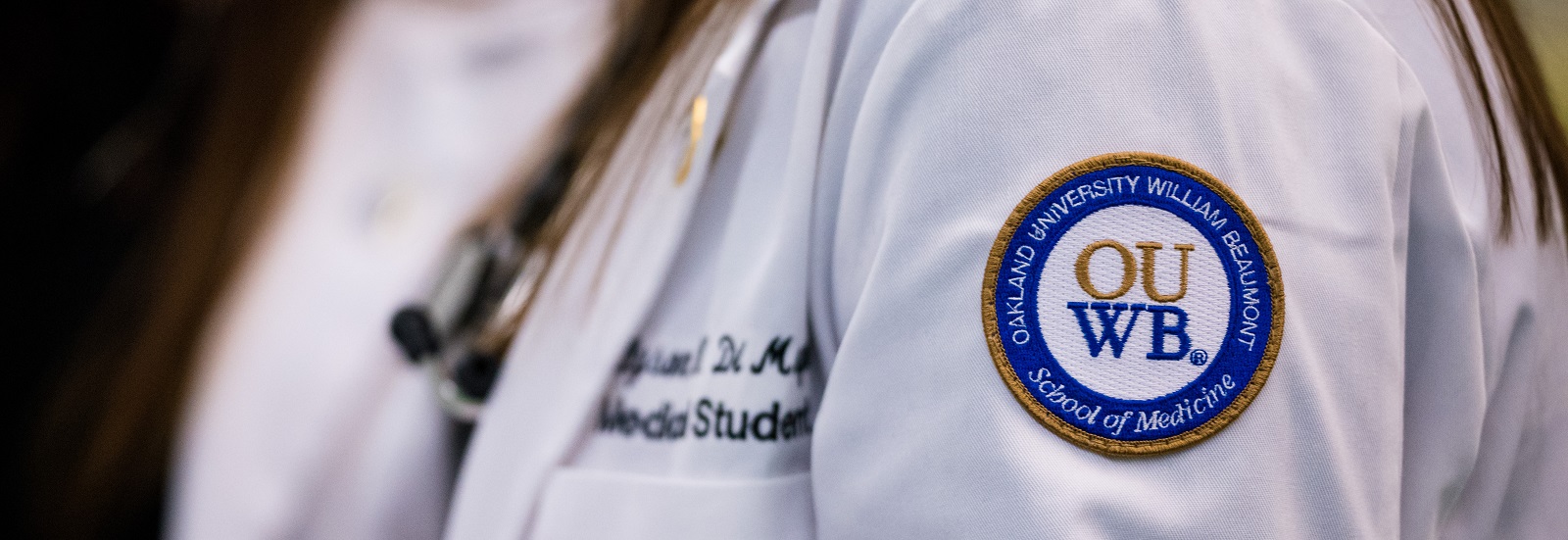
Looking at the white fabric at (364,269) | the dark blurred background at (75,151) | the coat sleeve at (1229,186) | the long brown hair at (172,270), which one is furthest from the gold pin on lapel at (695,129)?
the dark blurred background at (75,151)

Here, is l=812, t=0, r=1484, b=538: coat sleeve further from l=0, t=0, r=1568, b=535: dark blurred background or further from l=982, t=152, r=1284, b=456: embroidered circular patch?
l=0, t=0, r=1568, b=535: dark blurred background

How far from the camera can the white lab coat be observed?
0.38m

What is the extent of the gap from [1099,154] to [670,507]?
27 centimetres

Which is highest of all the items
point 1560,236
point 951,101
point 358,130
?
point 358,130

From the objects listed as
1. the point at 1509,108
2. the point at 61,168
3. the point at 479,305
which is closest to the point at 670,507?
the point at 479,305

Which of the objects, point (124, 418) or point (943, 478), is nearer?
point (943, 478)

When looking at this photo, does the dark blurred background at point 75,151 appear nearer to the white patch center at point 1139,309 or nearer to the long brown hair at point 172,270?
the long brown hair at point 172,270

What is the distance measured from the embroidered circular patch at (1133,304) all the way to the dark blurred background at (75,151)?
3.31ft

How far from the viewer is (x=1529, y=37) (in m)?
0.50

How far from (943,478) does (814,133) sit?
0.17 m

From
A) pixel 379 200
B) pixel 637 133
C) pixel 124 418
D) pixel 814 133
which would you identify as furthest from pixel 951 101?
pixel 124 418

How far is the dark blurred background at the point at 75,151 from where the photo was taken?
109cm

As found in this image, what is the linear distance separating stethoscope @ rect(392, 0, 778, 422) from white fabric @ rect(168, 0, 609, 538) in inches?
2.7

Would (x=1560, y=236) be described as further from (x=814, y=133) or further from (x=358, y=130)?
(x=358, y=130)
